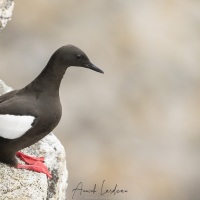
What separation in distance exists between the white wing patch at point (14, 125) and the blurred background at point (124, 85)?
24.0ft

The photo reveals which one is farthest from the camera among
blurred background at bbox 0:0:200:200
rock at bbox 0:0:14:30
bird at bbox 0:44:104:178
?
blurred background at bbox 0:0:200:200

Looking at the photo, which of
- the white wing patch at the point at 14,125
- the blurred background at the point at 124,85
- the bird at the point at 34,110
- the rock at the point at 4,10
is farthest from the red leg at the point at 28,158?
the blurred background at the point at 124,85

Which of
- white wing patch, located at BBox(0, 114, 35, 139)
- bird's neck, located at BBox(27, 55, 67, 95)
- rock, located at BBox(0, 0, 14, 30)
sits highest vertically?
rock, located at BBox(0, 0, 14, 30)

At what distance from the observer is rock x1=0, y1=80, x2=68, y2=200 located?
6327 mm

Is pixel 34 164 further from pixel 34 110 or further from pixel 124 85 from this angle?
pixel 124 85

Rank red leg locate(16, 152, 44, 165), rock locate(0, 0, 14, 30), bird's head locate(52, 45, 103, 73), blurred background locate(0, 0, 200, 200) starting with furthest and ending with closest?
1. blurred background locate(0, 0, 200, 200)
2. rock locate(0, 0, 14, 30)
3. red leg locate(16, 152, 44, 165)
4. bird's head locate(52, 45, 103, 73)

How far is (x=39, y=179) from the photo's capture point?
665 centimetres

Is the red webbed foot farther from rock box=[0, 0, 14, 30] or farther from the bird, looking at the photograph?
rock box=[0, 0, 14, 30]

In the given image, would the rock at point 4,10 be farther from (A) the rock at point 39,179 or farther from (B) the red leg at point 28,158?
(B) the red leg at point 28,158

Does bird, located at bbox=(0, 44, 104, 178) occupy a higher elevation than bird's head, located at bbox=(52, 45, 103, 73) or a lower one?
lower

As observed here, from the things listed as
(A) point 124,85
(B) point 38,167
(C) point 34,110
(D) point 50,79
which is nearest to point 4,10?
(D) point 50,79

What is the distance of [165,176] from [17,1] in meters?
5.96

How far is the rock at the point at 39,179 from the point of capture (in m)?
6.33

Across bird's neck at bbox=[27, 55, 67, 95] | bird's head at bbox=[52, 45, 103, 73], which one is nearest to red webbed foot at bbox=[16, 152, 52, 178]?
bird's neck at bbox=[27, 55, 67, 95]
